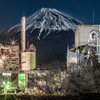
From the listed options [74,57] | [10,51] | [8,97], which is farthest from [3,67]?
[8,97]

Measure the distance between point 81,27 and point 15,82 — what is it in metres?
26.0

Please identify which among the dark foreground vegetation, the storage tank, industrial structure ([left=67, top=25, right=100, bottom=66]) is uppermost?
industrial structure ([left=67, top=25, right=100, bottom=66])

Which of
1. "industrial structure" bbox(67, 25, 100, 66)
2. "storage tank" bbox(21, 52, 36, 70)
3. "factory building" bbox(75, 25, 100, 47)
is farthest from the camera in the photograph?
"storage tank" bbox(21, 52, 36, 70)

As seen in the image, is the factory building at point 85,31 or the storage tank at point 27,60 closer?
the factory building at point 85,31

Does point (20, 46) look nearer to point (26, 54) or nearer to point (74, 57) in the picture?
point (26, 54)

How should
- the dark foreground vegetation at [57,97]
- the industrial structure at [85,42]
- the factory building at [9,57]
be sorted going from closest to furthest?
the dark foreground vegetation at [57,97]
the industrial structure at [85,42]
the factory building at [9,57]

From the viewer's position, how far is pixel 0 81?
2106 inches

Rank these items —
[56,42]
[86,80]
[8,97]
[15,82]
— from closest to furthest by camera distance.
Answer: [8,97] < [86,80] < [15,82] < [56,42]

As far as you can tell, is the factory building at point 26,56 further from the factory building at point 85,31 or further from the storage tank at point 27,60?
the factory building at point 85,31

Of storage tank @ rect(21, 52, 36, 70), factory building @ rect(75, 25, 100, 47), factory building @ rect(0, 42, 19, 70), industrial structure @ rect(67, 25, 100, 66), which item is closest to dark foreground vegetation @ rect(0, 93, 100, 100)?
industrial structure @ rect(67, 25, 100, 66)

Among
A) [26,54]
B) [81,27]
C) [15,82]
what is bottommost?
[15,82]

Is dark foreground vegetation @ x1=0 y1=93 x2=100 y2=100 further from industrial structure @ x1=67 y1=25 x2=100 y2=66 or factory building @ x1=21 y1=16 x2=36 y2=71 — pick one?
factory building @ x1=21 y1=16 x2=36 y2=71

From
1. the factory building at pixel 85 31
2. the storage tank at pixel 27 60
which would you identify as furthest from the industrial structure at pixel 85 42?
the storage tank at pixel 27 60

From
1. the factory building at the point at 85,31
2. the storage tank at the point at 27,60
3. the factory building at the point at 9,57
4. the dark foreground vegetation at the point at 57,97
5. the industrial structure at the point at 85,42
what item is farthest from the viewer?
the storage tank at the point at 27,60
